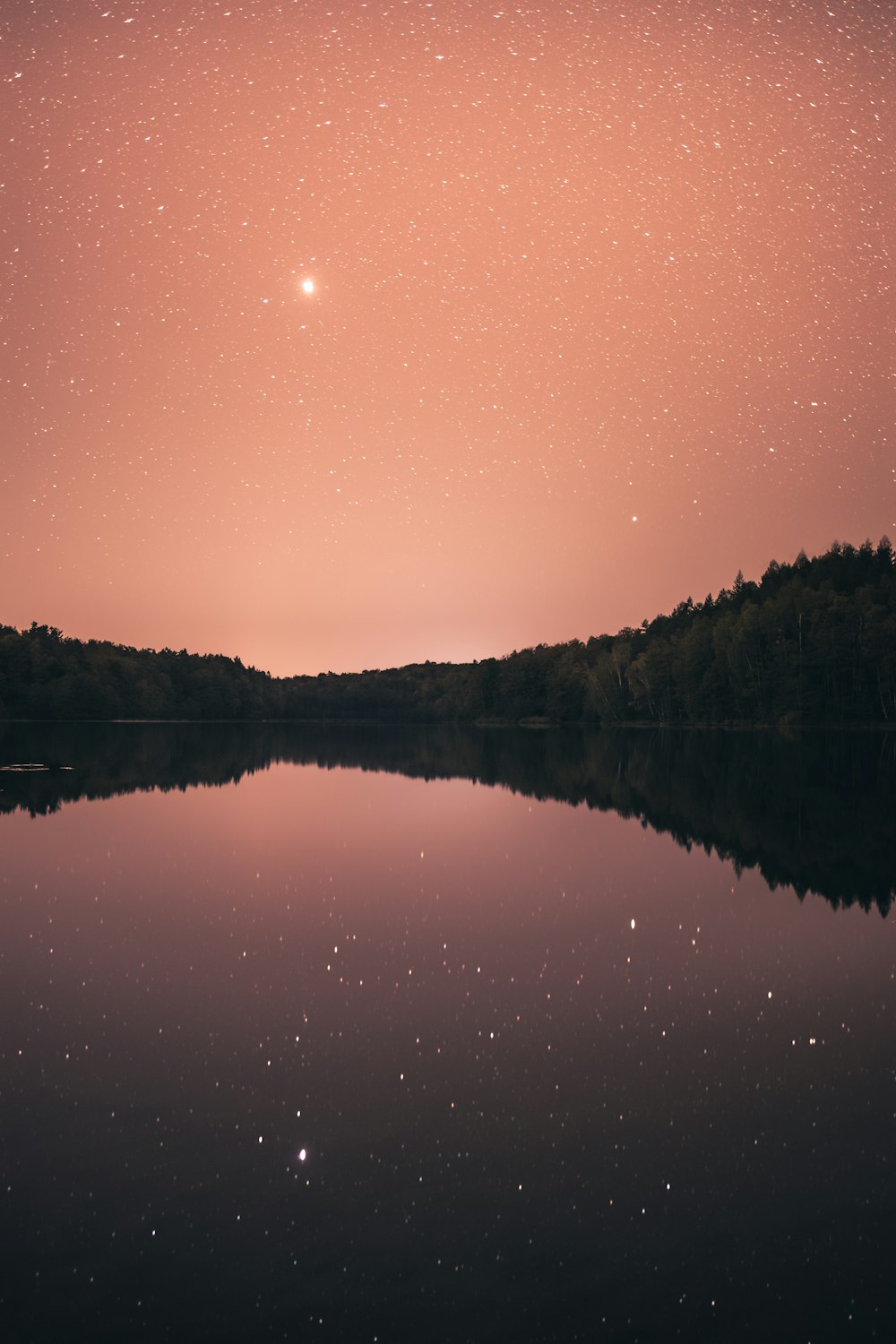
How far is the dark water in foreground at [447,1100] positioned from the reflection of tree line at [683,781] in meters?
1.35

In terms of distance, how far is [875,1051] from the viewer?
9.56 m

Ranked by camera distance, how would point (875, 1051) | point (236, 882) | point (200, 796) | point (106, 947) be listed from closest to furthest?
point (875, 1051) → point (106, 947) → point (236, 882) → point (200, 796)

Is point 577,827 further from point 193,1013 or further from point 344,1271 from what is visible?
point 344,1271

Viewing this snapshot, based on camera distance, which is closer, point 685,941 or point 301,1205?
point 301,1205

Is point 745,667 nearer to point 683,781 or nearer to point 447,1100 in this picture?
point 683,781

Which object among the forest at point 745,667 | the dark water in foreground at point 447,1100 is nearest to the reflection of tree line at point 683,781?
the dark water in foreground at point 447,1100

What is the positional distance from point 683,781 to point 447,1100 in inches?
1314

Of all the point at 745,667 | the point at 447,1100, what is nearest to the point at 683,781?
the point at 447,1100

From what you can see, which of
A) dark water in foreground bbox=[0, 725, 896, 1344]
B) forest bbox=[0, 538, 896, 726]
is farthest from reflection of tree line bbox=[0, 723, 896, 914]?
forest bbox=[0, 538, 896, 726]

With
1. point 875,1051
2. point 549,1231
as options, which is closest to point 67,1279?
point 549,1231

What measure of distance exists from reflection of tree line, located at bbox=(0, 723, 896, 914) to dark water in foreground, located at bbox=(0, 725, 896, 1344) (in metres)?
1.35

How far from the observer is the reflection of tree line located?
68.8 feet

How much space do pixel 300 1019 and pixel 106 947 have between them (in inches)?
164

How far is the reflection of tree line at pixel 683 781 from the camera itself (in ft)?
68.8
